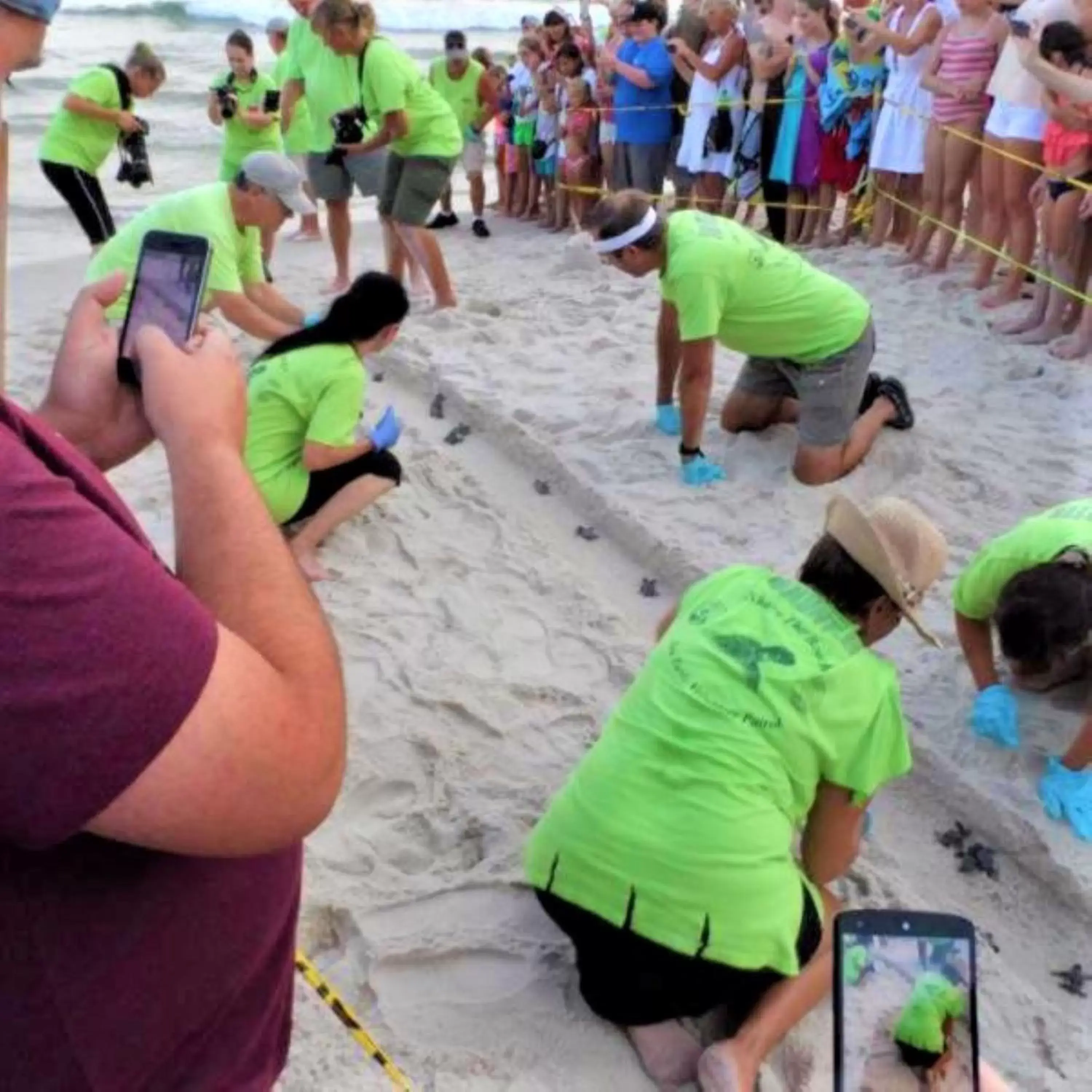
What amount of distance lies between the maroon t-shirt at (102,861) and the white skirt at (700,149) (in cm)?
728

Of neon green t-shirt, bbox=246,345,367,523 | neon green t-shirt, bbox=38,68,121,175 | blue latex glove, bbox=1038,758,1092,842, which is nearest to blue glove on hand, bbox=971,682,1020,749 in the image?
blue latex glove, bbox=1038,758,1092,842

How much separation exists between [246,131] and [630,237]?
4.47 m

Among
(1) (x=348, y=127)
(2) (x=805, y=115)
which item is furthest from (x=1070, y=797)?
(2) (x=805, y=115)

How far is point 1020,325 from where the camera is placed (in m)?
5.78

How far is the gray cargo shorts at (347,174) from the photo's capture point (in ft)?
22.1

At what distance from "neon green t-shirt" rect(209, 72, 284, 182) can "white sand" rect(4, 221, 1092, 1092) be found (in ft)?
6.35

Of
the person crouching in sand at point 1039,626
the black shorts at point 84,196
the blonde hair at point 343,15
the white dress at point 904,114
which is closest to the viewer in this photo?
the person crouching in sand at point 1039,626

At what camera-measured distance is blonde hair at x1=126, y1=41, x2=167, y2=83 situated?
6852 mm

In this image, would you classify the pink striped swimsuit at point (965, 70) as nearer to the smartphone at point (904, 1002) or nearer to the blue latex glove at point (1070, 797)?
the blue latex glove at point (1070, 797)

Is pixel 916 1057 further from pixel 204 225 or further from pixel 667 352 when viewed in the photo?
pixel 204 225

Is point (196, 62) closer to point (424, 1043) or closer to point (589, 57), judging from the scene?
point (589, 57)

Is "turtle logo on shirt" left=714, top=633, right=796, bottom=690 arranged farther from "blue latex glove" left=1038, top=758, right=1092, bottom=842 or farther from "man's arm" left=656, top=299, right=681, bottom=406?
"man's arm" left=656, top=299, right=681, bottom=406

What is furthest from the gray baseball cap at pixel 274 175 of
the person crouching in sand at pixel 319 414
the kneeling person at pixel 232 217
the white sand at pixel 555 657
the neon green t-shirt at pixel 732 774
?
the neon green t-shirt at pixel 732 774

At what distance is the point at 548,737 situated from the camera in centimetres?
324
